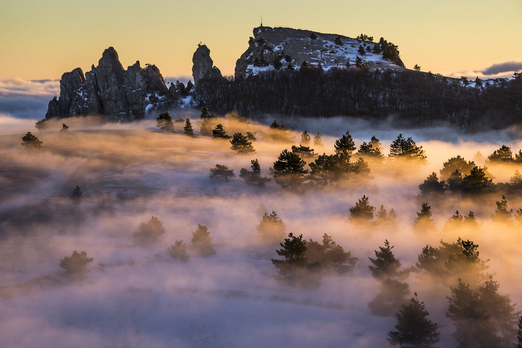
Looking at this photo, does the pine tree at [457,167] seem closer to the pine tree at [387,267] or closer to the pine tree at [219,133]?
the pine tree at [387,267]

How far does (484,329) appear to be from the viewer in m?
35.3

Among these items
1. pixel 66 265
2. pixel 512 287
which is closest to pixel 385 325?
pixel 512 287

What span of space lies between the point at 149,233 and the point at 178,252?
6.96 m

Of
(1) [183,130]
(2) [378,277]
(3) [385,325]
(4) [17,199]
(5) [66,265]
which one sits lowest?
(3) [385,325]

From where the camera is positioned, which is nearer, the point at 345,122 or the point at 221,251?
the point at 221,251

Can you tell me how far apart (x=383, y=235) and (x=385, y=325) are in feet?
68.9

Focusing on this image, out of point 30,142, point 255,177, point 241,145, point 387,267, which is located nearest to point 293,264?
point 387,267

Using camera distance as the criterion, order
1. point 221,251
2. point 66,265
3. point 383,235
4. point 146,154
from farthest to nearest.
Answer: point 146,154, point 383,235, point 221,251, point 66,265

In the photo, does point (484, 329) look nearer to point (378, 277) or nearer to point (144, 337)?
point (378, 277)

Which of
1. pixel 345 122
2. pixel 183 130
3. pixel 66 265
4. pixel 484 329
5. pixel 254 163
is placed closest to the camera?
pixel 484 329

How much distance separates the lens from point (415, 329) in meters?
36.2

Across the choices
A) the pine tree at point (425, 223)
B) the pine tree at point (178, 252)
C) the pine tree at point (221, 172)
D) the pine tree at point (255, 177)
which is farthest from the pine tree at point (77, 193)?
the pine tree at point (425, 223)

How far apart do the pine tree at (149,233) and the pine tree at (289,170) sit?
2755cm

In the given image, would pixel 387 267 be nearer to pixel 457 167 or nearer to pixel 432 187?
pixel 432 187
